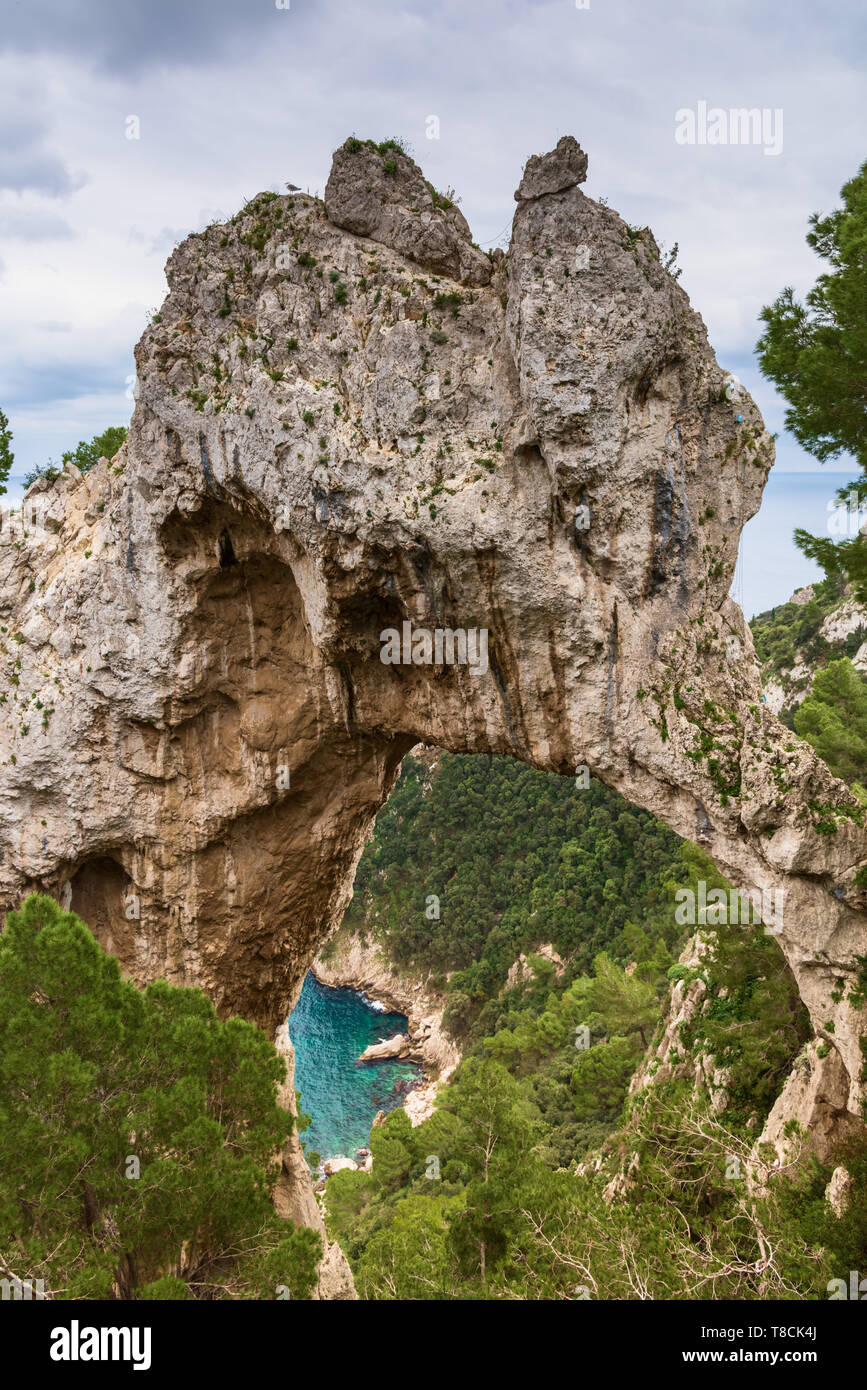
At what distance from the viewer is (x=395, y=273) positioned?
11703 mm

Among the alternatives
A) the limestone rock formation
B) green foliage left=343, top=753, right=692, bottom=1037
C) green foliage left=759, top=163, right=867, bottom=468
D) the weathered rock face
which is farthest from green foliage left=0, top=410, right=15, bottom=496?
the limestone rock formation

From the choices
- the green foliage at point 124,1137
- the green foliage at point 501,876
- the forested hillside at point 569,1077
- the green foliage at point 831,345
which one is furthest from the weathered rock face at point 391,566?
the green foliage at point 501,876

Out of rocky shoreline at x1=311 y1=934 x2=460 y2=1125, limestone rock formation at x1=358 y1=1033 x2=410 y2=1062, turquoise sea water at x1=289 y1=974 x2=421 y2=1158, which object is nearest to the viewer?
turquoise sea water at x1=289 y1=974 x2=421 y2=1158

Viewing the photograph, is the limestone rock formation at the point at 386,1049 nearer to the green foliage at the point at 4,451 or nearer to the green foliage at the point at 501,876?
the green foliage at the point at 501,876

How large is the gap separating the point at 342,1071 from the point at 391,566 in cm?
3771

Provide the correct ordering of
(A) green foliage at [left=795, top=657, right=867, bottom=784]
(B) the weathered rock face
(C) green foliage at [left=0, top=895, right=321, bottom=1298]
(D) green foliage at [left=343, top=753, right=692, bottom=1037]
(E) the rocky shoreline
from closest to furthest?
(C) green foliage at [left=0, top=895, right=321, bottom=1298] → (B) the weathered rock face → (A) green foliage at [left=795, top=657, right=867, bottom=784] → (D) green foliage at [left=343, top=753, right=692, bottom=1037] → (E) the rocky shoreline

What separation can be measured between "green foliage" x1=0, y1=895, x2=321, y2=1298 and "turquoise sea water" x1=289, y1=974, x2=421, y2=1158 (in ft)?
98.8

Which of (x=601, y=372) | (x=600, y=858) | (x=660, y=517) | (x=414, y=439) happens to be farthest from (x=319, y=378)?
(x=600, y=858)

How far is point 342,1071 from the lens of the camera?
43.0 m

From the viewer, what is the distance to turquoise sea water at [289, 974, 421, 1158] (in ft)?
129

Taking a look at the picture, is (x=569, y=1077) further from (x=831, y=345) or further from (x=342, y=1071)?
(x=831, y=345)

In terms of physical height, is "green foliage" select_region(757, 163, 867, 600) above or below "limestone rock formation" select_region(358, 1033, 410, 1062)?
above

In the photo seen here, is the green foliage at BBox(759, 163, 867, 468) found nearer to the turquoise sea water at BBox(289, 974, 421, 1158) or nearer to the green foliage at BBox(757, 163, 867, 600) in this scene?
the green foliage at BBox(757, 163, 867, 600)
